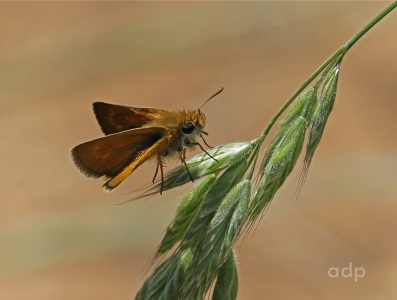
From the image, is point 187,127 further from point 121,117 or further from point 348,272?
point 348,272

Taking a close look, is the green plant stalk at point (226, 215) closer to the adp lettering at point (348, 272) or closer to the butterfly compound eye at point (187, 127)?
the butterfly compound eye at point (187, 127)

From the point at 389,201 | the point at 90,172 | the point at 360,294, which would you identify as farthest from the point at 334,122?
the point at 90,172

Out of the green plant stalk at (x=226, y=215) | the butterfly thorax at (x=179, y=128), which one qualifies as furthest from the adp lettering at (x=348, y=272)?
the green plant stalk at (x=226, y=215)

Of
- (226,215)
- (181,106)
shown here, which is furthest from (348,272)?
(226,215)

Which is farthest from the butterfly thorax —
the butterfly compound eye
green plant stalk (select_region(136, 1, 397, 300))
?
green plant stalk (select_region(136, 1, 397, 300))

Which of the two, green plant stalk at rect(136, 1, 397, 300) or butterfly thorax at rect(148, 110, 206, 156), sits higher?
butterfly thorax at rect(148, 110, 206, 156)

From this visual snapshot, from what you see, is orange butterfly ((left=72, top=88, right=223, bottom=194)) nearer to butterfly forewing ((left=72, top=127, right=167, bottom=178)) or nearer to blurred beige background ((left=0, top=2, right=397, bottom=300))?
butterfly forewing ((left=72, top=127, right=167, bottom=178))
